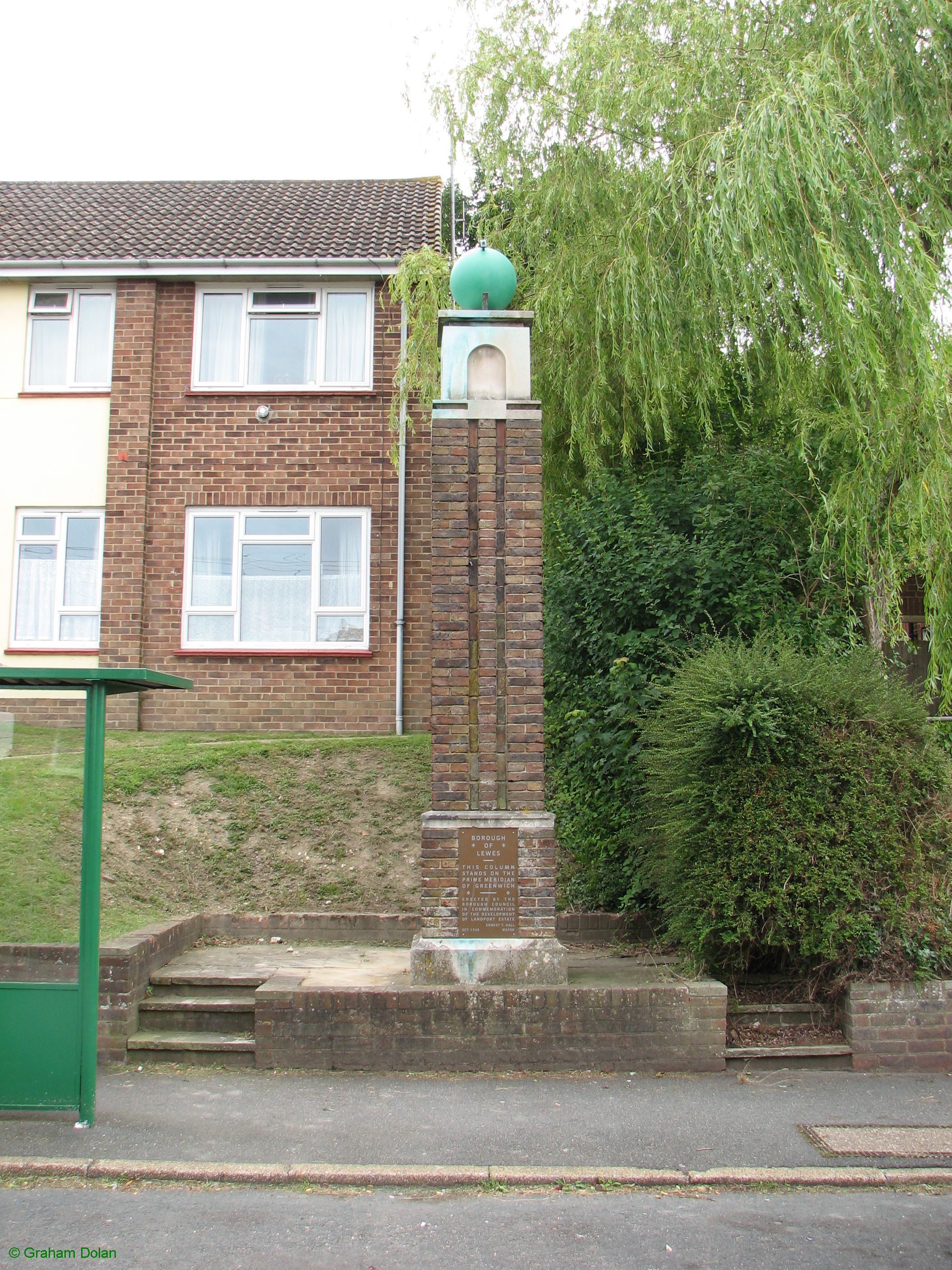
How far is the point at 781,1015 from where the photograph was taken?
6.73 meters

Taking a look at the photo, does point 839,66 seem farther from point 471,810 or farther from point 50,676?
point 50,676

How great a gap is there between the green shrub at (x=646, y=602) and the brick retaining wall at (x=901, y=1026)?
1985 mm

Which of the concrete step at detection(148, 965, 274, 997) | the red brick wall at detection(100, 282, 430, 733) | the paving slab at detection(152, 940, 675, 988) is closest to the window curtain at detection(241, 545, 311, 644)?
the red brick wall at detection(100, 282, 430, 733)

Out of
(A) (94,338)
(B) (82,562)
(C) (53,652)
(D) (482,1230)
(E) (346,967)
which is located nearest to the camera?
(D) (482,1230)

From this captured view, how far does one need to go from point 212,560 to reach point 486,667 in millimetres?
7963

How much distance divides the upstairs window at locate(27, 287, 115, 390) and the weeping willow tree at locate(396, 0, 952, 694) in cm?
636

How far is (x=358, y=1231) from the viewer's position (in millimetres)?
4375

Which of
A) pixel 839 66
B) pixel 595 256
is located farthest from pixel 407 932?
pixel 839 66

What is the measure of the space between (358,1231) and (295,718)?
936 centimetres

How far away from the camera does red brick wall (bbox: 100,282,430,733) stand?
530 inches

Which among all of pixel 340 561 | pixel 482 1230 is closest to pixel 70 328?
pixel 340 561

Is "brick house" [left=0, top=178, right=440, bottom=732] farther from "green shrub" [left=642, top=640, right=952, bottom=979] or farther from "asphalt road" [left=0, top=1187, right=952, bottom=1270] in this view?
"asphalt road" [left=0, top=1187, right=952, bottom=1270]

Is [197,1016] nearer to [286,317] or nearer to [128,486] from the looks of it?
[128,486]

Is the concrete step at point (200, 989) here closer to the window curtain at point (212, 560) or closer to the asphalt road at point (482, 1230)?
the asphalt road at point (482, 1230)
